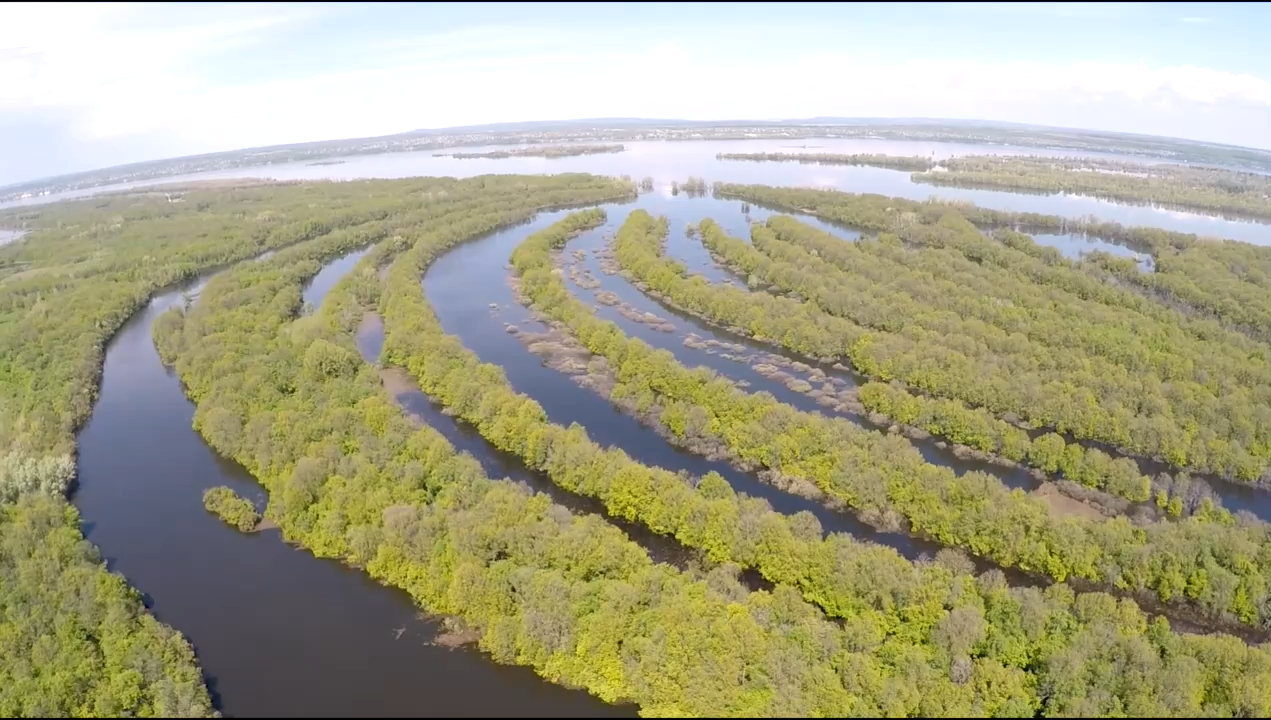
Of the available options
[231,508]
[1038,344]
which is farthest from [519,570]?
[1038,344]

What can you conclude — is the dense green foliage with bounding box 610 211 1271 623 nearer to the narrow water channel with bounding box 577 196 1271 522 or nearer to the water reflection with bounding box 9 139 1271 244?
the narrow water channel with bounding box 577 196 1271 522

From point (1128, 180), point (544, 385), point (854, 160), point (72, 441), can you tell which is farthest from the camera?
point (854, 160)

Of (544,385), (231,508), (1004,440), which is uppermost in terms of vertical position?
(544,385)

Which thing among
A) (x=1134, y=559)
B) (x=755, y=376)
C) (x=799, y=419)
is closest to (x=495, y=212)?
(x=755, y=376)

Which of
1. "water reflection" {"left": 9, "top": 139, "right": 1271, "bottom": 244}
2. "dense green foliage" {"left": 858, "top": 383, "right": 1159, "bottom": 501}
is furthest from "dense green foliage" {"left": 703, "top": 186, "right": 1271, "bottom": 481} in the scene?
"water reflection" {"left": 9, "top": 139, "right": 1271, "bottom": 244}

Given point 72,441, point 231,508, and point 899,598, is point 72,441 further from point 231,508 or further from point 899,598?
point 899,598

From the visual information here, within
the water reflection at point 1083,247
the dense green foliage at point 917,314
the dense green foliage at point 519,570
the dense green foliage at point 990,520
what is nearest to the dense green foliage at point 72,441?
the dense green foliage at point 519,570

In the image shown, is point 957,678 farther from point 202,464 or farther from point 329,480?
point 202,464
